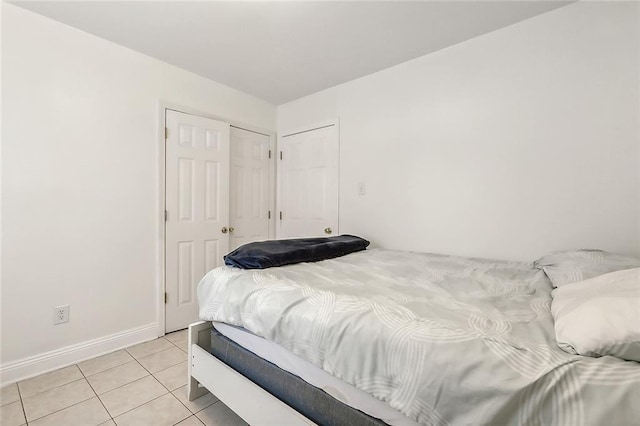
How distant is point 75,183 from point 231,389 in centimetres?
184

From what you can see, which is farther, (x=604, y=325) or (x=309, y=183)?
(x=309, y=183)

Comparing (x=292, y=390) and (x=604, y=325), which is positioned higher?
(x=604, y=325)

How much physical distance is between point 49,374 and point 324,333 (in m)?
2.10

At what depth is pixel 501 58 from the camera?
1.97 m

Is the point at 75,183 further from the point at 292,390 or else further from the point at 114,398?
the point at 292,390

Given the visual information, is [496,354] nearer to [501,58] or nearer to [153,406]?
[153,406]

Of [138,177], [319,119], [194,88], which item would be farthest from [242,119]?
[138,177]

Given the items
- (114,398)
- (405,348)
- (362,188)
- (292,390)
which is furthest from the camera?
(362,188)

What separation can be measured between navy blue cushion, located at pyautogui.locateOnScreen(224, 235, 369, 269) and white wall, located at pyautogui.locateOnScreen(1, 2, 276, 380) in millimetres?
1225

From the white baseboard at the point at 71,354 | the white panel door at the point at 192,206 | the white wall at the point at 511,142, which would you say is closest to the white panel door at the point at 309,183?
the white wall at the point at 511,142

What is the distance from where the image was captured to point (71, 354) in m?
1.93

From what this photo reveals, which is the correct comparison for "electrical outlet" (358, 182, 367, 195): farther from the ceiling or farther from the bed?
the bed

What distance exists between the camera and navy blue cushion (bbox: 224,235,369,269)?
150 cm

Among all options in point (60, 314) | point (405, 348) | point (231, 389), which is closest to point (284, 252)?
point (231, 389)
